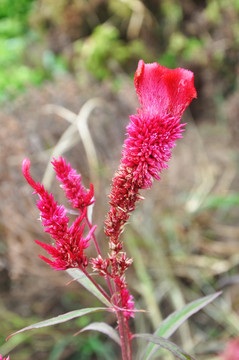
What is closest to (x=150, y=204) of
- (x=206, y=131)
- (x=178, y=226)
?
(x=178, y=226)

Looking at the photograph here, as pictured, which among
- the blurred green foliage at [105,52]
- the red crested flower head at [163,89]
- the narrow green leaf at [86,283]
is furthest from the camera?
the blurred green foliage at [105,52]

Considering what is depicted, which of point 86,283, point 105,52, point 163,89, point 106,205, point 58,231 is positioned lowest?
point 106,205

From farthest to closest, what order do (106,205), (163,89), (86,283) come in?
(106,205) < (86,283) < (163,89)

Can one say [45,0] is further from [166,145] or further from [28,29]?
[166,145]

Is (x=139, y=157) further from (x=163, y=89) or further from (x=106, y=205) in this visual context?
(x=106, y=205)

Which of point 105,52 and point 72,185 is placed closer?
point 72,185

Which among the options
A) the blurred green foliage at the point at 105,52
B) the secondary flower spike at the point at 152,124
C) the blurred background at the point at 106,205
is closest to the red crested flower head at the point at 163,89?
the secondary flower spike at the point at 152,124

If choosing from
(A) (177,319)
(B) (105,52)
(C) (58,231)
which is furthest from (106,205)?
(B) (105,52)

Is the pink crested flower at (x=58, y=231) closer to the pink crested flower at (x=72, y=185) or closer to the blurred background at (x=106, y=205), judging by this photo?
the pink crested flower at (x=72, y=185)
